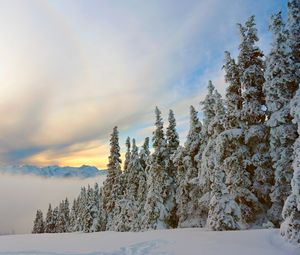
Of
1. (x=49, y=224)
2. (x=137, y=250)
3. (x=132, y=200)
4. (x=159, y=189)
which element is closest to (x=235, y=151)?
(x=137, y=250)

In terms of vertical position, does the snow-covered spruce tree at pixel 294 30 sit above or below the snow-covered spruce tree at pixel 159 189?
above

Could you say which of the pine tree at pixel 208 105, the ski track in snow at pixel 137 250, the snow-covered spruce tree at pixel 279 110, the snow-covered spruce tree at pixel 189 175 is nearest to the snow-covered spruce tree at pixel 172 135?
the snow-covered spruce tree at pixel 189 175

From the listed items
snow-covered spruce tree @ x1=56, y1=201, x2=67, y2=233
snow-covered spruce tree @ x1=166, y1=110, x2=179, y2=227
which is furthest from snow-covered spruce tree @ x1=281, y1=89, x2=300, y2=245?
snow-covered spruce tree @ x1=56, y1=201, x2=67, y2=233

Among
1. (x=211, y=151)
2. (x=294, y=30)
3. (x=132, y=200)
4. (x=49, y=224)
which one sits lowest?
(x=49, y=224)

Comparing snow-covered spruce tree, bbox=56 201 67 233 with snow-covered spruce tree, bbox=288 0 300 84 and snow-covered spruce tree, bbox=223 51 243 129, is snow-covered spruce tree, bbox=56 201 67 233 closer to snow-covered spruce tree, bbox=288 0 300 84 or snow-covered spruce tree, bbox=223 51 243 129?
snow-covered spruce tree, bbox=223 51 243 129

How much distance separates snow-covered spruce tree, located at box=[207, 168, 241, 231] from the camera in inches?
874

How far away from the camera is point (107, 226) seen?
54.8 meters

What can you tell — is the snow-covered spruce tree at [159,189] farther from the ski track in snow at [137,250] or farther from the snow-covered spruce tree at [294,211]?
the snow-covered spruce tree at [294,211]

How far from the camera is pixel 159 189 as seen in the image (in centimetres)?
4069

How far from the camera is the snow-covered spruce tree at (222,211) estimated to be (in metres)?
22.2

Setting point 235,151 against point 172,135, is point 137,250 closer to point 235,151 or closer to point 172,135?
point 235,151

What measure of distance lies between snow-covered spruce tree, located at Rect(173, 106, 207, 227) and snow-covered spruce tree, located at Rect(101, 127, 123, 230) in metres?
16.7

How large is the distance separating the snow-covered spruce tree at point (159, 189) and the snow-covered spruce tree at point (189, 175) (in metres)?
1.43

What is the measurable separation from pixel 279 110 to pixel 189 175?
53.3 ft
